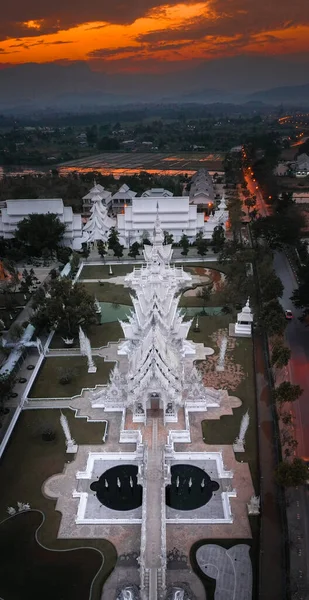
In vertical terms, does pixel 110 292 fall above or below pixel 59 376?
above

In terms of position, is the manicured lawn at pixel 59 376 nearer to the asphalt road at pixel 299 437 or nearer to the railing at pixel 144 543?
the railing at pixel 144 543

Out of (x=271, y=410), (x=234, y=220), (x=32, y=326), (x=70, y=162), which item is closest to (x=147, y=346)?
(x=271, y=410)

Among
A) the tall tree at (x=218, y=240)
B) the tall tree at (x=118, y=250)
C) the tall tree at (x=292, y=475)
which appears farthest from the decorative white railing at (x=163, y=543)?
the tall tree at (x=218, y=240)

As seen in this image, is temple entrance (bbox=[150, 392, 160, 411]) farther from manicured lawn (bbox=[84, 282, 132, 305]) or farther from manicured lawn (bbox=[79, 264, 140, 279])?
manicured lawn (bbox=[79, 264, 140, 279])

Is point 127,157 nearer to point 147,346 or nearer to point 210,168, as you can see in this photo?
point 210,168

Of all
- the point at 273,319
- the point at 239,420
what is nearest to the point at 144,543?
the point at 239,420

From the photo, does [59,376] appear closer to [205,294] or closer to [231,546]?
[205,294]

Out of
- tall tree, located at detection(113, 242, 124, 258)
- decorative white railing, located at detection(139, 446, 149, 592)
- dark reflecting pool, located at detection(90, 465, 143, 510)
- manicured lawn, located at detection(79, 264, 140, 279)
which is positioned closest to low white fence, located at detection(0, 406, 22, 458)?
dark reflecting pool, located at detection(90, 465, 143, 510)
